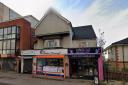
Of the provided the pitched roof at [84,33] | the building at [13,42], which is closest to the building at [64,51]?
the pitched roof at [84,33]

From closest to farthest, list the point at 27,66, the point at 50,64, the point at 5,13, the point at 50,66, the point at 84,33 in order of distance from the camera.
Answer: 1. the point at 50,66
2. the point at 50,64
3. the point at 27,66
4. the point at 84,33
5. the point at 5,13

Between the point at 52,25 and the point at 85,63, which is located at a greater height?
the point at 52,25

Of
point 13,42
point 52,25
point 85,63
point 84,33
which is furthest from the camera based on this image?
point 13,42

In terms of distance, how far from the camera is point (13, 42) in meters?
30.2

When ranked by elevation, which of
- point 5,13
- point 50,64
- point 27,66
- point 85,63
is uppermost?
point 5,13

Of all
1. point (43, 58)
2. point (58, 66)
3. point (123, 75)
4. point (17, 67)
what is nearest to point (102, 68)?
point (123, 75)

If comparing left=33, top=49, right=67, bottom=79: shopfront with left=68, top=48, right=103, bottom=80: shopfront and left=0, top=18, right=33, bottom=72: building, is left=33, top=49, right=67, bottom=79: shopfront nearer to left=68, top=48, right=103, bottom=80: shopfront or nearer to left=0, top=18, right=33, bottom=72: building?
left=68, top=48, right=103, bottom=80: shopfront

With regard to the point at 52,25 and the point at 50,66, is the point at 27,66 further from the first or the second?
the point at 52,25

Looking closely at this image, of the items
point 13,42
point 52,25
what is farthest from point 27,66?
point 52,25

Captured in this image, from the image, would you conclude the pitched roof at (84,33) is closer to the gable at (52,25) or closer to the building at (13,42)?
the gable at (52,25)

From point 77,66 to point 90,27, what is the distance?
997 centimetres

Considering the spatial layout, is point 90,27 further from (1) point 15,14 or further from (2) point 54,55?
(1) point 15,14

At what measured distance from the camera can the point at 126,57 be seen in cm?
2531

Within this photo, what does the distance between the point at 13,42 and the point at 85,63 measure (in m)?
15.6
